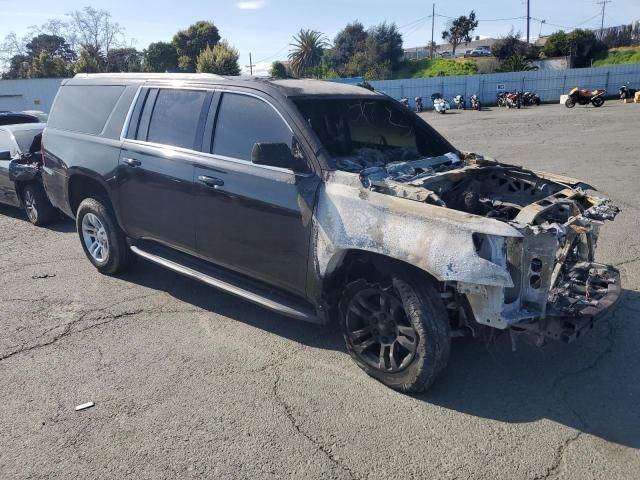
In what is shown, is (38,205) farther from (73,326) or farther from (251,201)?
(251,201)

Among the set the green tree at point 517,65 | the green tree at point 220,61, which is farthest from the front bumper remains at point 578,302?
the green tree at point 517,65

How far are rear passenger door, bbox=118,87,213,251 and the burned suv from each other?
0.05 ft

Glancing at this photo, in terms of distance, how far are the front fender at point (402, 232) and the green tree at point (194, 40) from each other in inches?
2371

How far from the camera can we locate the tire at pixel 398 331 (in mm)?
3301

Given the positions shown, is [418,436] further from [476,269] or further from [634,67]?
[634,67]

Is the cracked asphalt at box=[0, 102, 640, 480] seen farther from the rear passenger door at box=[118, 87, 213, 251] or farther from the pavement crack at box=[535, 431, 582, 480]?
the rear passenger door at box=[118, 87, 213, 251]

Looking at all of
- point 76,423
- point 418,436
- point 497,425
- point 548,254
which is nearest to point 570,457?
point 497,425

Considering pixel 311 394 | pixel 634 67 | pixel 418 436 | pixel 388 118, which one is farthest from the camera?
pixel 634 67

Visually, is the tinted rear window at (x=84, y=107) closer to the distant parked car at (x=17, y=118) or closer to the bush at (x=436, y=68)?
the distant parked car at (x=17, y=118)

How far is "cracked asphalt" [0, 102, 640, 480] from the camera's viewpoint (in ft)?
9.53

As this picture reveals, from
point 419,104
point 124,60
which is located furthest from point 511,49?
point 124,60

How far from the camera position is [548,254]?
10.0 feet

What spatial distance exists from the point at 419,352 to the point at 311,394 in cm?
79

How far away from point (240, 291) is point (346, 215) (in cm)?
122
